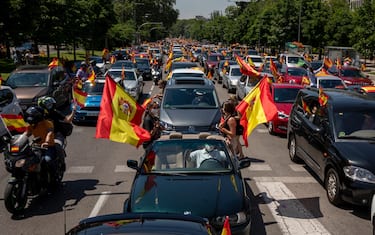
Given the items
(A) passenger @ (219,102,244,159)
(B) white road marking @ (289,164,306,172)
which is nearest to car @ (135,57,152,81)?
(B) white road marking @ (289,164,306,172)

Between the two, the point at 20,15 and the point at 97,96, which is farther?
the point at 20,15

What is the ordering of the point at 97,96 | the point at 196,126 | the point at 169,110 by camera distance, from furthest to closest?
the point at 97,96, the point at 169,110, the point at 196,126

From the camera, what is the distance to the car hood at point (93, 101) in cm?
1814

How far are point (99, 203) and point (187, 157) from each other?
2.28 meters

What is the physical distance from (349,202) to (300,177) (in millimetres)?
2685

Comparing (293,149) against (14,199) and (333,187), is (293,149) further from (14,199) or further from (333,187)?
(14,199)

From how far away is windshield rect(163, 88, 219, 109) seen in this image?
565 inches

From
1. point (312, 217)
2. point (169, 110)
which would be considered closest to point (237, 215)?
point (312, 217)

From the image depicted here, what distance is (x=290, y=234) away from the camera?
7.75 m

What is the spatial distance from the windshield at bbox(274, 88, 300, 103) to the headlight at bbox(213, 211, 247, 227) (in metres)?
11.1

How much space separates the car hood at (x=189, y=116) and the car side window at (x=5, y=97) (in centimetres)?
492

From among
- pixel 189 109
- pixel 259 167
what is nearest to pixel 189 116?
pixel 189 109

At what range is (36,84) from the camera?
20062mm

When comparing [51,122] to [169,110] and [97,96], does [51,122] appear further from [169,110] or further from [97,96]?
[97,96]
